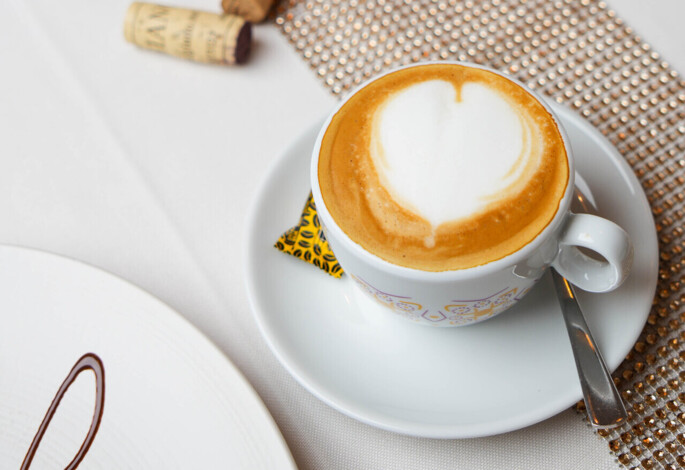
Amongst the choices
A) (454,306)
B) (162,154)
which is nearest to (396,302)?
(454,306)

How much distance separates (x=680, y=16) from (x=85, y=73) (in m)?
0.77

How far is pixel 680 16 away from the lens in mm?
742

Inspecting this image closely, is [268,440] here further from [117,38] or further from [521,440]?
[117,38]

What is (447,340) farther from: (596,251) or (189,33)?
(189,33)

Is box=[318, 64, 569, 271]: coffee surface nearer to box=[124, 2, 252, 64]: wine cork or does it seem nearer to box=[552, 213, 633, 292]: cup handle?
box=[552, 213, 633, 292]: cup handle

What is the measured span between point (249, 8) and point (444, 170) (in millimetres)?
439

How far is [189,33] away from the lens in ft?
2.56

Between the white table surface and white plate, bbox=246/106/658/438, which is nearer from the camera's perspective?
white plate, bbox=246/106/658/438

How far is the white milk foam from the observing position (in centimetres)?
49

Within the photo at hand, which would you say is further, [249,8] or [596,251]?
[249,8]

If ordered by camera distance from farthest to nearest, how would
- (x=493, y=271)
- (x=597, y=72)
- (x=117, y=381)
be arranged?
(x=597, y=72) → (x=117, y=381) → (x=493, y=271)

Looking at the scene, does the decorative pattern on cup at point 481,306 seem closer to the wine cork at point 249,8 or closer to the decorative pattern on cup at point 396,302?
the decorative pattern on cup at point 396,302

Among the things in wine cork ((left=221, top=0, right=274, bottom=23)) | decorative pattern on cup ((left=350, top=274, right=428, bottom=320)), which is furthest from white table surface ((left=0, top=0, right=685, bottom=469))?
decorative pattern on cup ((left=350, top=274, right=428, bottom=320))

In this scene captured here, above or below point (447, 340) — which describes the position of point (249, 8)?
above
